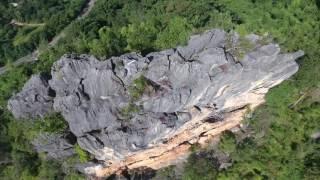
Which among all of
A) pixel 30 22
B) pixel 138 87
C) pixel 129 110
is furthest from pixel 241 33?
pixel 30 22

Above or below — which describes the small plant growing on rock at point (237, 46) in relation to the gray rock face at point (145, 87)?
above

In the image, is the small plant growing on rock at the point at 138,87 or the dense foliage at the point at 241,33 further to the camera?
the small plant growing on rock at the point at 138,87

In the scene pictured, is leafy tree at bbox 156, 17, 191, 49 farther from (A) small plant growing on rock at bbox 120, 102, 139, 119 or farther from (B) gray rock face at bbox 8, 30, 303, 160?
(A) small plant growing on rock at bbox 120, 102, 139, 119

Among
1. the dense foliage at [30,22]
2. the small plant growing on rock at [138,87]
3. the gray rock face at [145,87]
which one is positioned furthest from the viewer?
the dense foliage at [30,22]

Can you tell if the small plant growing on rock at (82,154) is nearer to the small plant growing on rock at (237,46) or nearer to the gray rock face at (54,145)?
the gray rock face at (54,145)

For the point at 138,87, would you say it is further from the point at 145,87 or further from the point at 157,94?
the point at 157,94

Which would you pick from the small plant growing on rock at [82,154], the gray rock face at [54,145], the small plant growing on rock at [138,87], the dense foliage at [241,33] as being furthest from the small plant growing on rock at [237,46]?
the gray rock face at [54,145]

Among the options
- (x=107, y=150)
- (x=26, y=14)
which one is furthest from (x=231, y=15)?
(x=26, y=14)
